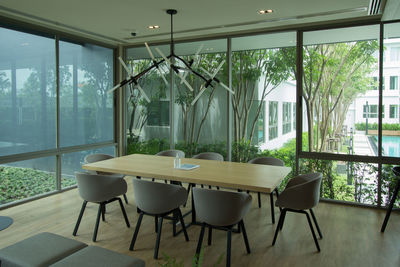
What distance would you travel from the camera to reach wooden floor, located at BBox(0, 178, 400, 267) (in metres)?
3.03

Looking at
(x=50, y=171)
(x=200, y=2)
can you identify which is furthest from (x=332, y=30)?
(x=50, y=171)

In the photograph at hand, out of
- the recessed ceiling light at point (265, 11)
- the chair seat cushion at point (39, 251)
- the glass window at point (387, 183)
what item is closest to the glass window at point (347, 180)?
the glass window at point (387, 183)

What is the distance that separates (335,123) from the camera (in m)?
4.74

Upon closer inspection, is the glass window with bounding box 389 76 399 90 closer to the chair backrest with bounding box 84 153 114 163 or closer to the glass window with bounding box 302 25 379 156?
the glass window with bounding box 302 25 379 156

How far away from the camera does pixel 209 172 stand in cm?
350

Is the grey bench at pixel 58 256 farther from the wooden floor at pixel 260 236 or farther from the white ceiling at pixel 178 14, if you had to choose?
the white ceiling at pixel 178 14

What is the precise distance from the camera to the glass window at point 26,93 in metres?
4.43

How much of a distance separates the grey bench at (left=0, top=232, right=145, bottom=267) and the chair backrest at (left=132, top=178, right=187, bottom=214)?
2.51ft

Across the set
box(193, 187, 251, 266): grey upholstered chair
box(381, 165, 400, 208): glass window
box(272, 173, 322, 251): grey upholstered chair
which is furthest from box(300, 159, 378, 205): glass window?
box(193, 187, 251, 266): grey upholstered chair

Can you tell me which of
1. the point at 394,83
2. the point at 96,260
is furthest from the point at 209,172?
the point at 394,83

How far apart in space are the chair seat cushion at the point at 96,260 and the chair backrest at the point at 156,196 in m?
0.82

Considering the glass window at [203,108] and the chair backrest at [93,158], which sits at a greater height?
the glass window at [203,108]

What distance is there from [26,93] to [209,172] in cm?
309

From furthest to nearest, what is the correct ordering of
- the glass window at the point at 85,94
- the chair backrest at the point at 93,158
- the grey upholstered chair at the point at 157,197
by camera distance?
the glass window at the point at 85,94
the chair backrest at the point at 93,158
the grey upholstered chair at the point at 157,197
